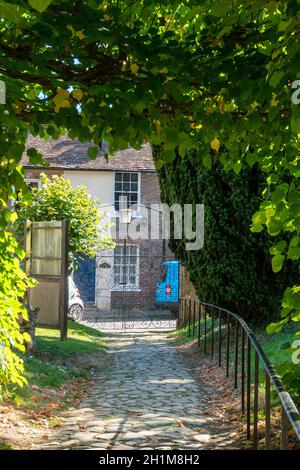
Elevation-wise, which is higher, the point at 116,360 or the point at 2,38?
the point at 2,38

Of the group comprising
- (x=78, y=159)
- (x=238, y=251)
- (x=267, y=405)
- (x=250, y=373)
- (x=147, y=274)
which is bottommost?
(x=250, y=373)

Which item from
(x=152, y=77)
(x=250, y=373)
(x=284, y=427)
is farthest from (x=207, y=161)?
(x=250, y=373)

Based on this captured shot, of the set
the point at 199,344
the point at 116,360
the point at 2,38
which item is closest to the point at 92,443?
the point at 2,38

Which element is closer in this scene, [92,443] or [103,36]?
[103,36]

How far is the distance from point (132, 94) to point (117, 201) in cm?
2671

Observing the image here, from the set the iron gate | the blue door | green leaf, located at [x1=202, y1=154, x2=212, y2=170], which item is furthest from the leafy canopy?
the blue door

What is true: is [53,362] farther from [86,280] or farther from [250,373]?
[86,280]

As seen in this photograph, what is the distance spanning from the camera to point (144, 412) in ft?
25.9

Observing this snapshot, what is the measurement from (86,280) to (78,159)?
18.5ft

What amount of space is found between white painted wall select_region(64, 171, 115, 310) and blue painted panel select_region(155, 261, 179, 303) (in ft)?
12.2

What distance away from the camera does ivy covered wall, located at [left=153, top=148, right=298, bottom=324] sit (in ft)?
44.5

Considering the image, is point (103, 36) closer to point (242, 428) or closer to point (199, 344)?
point (242, 428)

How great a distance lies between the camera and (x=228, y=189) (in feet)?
46.5

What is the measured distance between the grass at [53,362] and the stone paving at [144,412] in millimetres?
525
